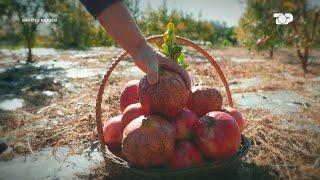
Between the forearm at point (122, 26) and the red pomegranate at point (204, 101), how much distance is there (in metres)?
0.59

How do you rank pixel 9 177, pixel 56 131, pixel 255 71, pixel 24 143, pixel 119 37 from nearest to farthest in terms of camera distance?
pixel 119 37, pixel 9 177, pixel 24 143, pixel 56 131, pixel 255 71

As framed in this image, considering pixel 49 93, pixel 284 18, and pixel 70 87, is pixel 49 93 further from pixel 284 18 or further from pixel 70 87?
pixel 284 18

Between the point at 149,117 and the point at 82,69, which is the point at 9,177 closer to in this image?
the point at 149,117

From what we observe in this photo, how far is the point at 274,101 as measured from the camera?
430 cm

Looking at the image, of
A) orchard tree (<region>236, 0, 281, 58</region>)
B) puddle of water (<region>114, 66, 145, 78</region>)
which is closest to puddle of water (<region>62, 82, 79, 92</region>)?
puddle of water (<region>114, 66, 145, 78</region>)

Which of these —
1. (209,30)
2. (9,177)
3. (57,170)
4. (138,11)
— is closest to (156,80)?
(57,170)

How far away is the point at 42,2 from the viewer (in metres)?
9.75

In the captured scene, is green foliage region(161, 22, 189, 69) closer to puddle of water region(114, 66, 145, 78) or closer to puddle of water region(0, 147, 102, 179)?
puddle of water region(0, 147, 102, 179)

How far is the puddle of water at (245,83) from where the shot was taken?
536 centimetres

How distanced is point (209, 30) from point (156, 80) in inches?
841

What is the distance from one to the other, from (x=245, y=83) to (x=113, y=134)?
12.2 ft

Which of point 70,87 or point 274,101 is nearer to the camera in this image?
point 274,101

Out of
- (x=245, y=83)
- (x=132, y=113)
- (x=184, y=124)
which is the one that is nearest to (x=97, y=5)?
(x=132, y=113)

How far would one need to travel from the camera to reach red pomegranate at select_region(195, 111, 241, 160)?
Result: 6.64 feet
